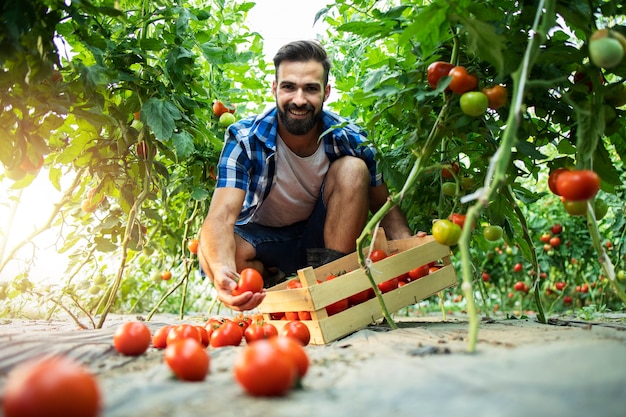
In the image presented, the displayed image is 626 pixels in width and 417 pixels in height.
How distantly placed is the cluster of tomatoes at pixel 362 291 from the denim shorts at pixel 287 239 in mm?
724

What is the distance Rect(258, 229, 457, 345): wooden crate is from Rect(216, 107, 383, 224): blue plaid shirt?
68cm

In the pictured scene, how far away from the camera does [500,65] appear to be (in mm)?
1594

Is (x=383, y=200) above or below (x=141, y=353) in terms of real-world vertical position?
above

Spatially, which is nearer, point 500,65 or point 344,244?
point 500,65

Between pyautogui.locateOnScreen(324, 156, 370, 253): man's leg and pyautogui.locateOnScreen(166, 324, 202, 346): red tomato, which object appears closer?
pyautogui.locateOnScreen(166, 324, 202, 346): red tomato

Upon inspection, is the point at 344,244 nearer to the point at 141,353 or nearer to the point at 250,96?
the point at 141,353

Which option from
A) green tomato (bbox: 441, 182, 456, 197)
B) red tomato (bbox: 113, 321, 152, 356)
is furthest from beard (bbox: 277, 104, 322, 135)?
red tomato (bbox: 113, 321, 152, 356)

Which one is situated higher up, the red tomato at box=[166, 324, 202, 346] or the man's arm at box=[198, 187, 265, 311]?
the man's arm at box=[198, 187, 265, 311]

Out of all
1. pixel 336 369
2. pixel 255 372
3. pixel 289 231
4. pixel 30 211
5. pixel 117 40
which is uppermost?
pixel 117 40

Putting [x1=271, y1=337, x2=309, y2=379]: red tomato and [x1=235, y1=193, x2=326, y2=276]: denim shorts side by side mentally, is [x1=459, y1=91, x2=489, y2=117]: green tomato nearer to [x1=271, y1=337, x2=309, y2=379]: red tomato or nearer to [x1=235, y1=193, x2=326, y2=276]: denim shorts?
[x1=271, y1=337, x2=309, y2=379]: red tomato

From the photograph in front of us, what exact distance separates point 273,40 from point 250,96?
54 centimetres

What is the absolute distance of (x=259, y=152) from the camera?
3004 millimetres

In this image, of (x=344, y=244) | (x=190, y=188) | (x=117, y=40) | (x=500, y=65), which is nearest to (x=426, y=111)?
(x=500, y=65)

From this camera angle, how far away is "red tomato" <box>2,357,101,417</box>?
81 cm
